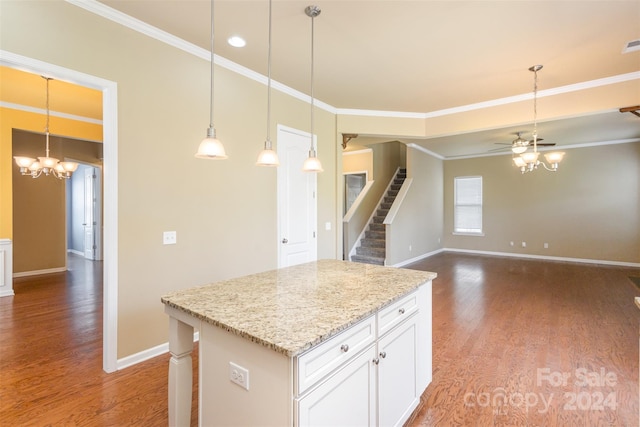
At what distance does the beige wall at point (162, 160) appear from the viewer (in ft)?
7.39

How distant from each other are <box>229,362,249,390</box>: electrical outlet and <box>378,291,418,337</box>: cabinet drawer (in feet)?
2.33

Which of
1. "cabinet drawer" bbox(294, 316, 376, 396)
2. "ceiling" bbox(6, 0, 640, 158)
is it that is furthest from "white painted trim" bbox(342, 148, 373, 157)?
"cabinet drawer" bbox(294, 316, 376, 396)

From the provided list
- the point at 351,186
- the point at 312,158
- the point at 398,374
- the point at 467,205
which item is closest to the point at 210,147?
the point at 312,158

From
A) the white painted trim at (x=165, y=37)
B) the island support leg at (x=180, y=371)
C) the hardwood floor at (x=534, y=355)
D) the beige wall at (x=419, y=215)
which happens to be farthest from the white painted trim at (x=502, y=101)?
the island support leg at (x=180, y=371)

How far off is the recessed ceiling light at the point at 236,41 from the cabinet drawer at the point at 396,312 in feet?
8.87

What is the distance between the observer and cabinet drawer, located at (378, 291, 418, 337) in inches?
63.3

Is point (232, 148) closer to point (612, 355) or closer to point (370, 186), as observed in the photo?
point (612, 355)

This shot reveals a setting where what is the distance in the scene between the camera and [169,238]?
279 centimetres

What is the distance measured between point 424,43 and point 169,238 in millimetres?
3105

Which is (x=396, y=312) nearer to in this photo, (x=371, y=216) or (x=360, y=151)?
(x=371, y=216)

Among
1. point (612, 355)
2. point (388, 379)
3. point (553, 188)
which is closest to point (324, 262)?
point (388, 379)

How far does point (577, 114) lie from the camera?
4035 mm

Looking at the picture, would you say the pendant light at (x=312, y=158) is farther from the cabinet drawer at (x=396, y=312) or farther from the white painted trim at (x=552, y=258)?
the white painted trim at (x=552, y=258)

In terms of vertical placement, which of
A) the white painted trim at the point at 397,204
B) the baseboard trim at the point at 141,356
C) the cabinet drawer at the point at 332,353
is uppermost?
the white painted trim at the point at 397,204
